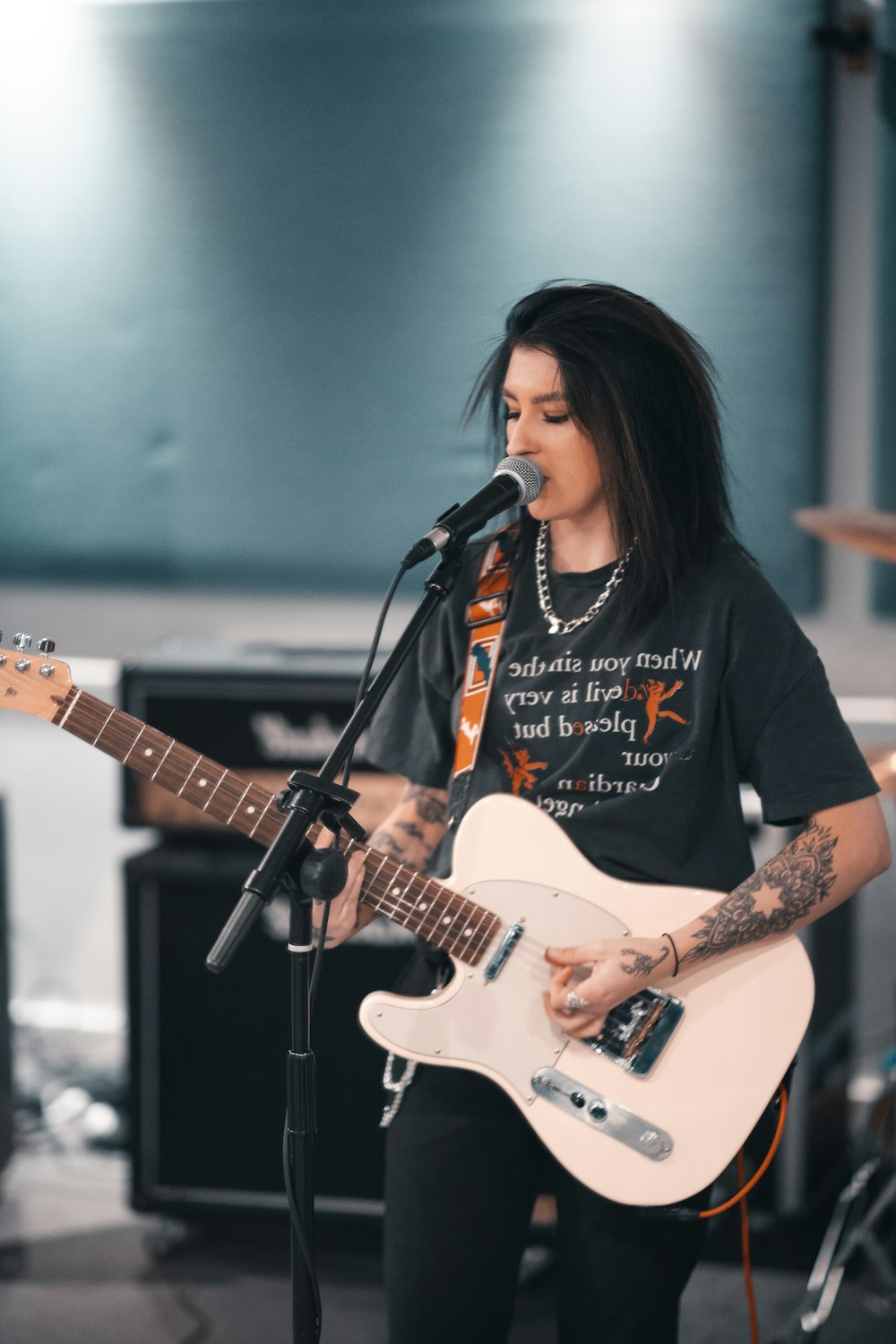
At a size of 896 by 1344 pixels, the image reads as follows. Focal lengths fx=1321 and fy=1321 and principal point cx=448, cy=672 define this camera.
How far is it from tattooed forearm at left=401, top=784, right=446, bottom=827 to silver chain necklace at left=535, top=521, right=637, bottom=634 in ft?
0.87

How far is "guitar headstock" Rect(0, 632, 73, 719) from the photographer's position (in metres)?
1.40

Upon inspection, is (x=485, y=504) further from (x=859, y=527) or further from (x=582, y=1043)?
(x=859, y=527)

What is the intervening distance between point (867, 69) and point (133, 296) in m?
1.63

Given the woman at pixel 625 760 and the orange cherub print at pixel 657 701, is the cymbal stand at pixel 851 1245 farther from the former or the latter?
the orange cherub print at pixel 657 701

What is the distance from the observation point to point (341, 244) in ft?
9.30

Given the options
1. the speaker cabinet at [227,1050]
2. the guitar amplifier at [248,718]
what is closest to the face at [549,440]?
the guitar amplifier at [248,718]

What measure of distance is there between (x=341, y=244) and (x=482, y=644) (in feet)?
5.17

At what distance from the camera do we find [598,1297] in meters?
1.42

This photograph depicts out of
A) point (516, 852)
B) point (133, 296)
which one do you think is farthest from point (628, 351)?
point (133, 296)

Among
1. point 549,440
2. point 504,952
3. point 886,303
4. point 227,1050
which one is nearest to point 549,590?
point 549,440

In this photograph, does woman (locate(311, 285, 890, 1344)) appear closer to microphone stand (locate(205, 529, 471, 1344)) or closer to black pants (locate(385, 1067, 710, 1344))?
black pants (locate(385, 1067, 710, 1344))

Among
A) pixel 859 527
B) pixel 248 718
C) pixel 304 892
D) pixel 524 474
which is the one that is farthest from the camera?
pixel 248 718

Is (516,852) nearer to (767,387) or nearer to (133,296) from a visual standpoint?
(767,387)

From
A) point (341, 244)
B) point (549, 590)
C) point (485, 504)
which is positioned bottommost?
point (549, 590)
